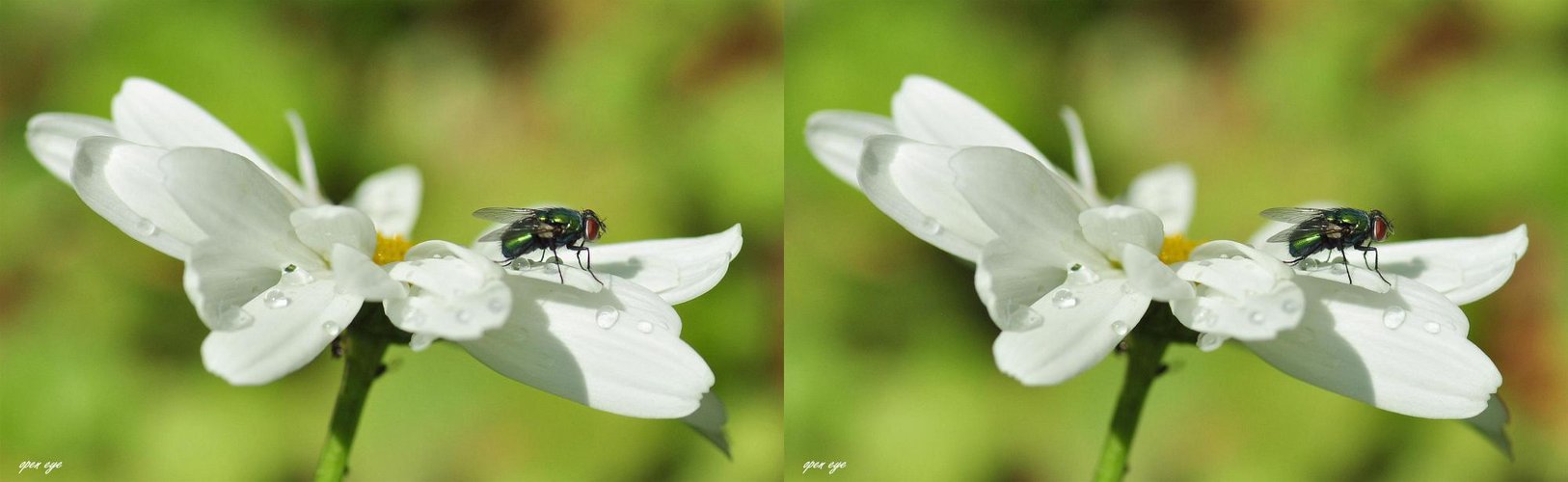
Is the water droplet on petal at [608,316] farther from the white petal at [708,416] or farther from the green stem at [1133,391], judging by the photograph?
the green stem at [1133,391]

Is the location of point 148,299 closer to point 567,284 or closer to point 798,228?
point 798,228

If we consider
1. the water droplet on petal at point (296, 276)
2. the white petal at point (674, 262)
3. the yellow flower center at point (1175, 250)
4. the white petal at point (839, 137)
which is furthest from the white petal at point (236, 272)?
the yellow flower center at point (1175, 250)

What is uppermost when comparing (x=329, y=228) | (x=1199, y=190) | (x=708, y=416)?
(x=329, y=228)

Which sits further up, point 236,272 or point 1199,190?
point 236,272

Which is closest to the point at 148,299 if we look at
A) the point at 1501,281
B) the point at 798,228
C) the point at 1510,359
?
the point at 798,228

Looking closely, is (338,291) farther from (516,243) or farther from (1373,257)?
(1373,257)

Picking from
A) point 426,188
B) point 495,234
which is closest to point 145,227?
point 495,234

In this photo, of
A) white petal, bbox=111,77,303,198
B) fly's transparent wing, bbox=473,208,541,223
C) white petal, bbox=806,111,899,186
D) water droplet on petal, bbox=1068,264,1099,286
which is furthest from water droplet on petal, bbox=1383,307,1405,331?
white petal, bbox=111,77,303,198
